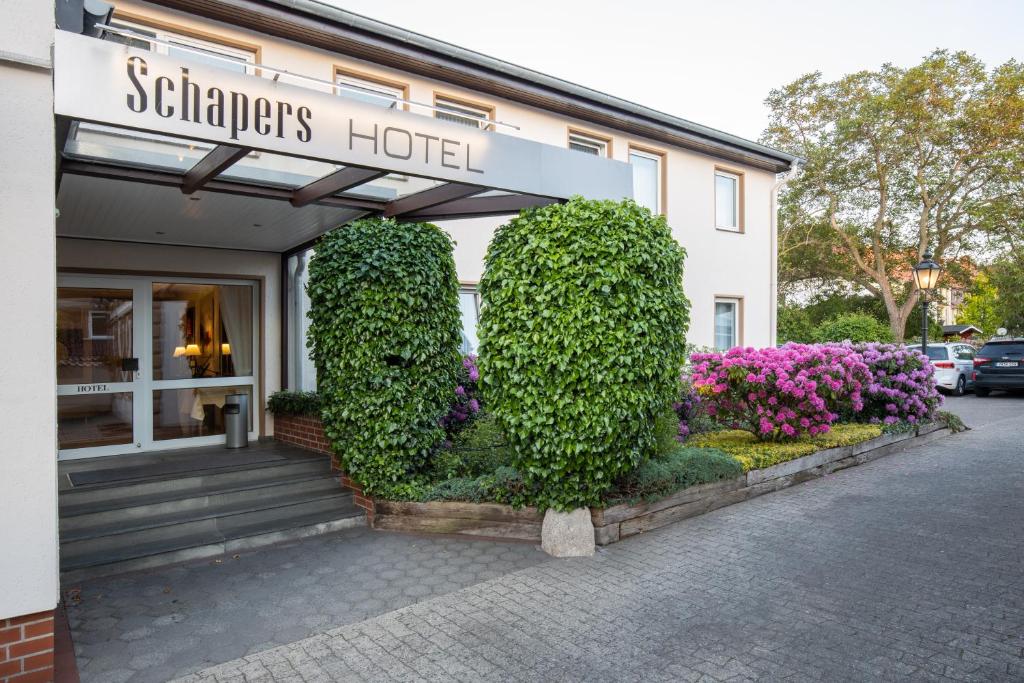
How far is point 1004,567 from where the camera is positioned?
16.2 ft

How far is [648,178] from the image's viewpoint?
1211 centimetres

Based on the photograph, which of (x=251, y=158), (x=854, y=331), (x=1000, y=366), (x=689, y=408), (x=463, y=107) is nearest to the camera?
(x=251, y=158)

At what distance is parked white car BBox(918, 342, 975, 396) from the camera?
62.9ft

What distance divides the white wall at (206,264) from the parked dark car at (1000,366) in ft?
63.5

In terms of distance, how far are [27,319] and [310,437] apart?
4.32m

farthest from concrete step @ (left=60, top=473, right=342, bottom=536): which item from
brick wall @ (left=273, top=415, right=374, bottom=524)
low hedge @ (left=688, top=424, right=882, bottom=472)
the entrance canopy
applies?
low hedge @ (left=688, top=424, right=882, bottom=472)

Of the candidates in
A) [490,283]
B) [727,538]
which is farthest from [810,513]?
[490,283]

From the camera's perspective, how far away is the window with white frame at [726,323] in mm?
13742

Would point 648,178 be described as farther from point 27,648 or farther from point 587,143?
point 27,648

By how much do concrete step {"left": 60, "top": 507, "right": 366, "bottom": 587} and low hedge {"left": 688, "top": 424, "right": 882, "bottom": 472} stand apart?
14.6ft

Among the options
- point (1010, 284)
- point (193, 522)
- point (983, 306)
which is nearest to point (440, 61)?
point (193, 522)

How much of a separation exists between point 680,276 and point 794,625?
9.66 feet

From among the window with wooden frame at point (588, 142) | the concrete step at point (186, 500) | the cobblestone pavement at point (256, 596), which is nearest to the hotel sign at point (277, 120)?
the cobblestone pavement at point (256, 596)

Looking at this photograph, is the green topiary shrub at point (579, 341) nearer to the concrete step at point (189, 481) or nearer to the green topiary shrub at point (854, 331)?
the concrete step at point (189, 481)
